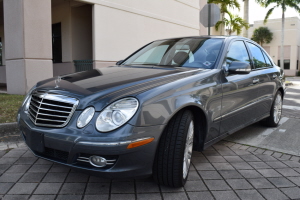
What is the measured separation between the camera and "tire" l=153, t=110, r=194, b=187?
262cm

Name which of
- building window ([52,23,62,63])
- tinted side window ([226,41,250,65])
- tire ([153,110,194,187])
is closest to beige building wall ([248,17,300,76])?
building window ([52,23,62,63])

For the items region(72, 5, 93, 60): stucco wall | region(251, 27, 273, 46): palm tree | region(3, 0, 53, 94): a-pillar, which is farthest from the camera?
region(251, 27, 273, 46): palm tree

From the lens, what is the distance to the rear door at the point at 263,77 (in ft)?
14.4

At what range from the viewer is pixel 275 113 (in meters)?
5.25

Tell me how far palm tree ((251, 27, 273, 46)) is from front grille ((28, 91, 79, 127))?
40797 mm

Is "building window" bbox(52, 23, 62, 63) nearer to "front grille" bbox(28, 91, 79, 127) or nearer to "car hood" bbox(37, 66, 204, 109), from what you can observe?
"car hood" bbox(37, 66, 204, 109)

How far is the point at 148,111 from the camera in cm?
245

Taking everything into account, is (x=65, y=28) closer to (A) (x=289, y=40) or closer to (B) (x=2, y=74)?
(B) (x=2, y=74)

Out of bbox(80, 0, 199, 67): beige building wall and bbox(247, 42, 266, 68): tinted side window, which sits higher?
bbox(80, 0, 199, 67): beige building wall

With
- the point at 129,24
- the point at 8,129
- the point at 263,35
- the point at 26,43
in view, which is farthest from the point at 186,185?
the point at 263,35

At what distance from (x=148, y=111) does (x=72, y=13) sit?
31.5 ft

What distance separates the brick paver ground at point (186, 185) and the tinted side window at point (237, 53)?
125cm

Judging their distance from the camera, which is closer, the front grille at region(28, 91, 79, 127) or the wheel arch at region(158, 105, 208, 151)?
the front grille at region(28, 91, 79, 127)

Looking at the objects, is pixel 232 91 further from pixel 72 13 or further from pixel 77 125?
pixel 72 13
